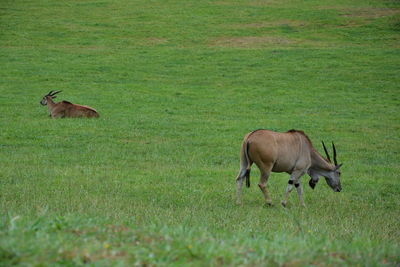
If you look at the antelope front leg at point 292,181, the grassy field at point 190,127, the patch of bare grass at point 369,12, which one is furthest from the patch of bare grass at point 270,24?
the antelope front leg at point 292,181

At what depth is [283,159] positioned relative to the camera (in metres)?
12.3

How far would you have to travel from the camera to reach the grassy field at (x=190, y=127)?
6305 mm

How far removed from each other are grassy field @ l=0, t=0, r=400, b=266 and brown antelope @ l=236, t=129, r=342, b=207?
16.8 inches

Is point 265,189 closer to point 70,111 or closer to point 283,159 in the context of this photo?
point 283,159

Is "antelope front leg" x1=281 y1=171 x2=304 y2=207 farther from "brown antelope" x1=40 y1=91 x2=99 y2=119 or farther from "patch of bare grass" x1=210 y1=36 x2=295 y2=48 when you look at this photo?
"patch of bare grass" x1=210 y1=36 x2=295 y2=48

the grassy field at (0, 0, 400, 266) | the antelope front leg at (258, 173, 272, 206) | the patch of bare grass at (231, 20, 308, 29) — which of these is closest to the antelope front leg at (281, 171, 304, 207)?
the grassy field at (0, 0, 400, 266)

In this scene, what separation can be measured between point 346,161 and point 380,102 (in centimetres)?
1041

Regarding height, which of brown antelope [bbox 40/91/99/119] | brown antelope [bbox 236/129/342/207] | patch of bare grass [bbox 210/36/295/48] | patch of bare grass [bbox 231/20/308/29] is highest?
brown antelope [bbox 236/129/342/207]

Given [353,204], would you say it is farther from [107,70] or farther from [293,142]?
[107,70]

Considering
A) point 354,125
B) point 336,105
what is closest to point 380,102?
point 336,105

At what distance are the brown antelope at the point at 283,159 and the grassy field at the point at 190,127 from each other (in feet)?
1.40

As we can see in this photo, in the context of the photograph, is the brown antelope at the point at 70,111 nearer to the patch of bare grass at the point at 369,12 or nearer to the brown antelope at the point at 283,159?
the brown antelope at the point at 283,159

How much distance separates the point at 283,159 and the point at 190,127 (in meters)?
8.37

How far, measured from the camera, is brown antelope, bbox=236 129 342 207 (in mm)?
11922
